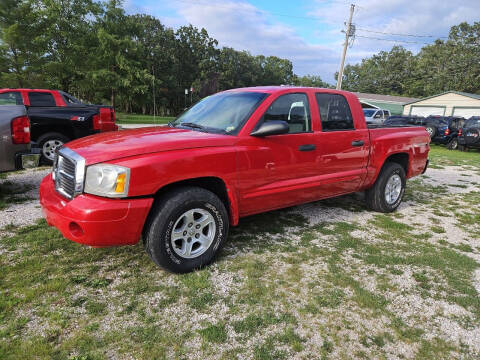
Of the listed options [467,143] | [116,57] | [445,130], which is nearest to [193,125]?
[467,143]

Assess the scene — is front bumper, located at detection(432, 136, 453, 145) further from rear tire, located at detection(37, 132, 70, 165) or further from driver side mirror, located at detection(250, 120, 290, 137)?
rear tire, located at detection(37, 132, 70, 165)

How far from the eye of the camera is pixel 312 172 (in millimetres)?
3773

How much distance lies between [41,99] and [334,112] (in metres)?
7.46

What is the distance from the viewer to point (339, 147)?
3.98 metres

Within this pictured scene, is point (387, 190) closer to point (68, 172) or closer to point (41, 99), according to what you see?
point (68, 172)

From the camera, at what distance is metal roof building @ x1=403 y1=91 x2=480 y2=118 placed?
1228 inches

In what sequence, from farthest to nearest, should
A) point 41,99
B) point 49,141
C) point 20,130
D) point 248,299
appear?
point 41,99, point 49,141, point 20,130, point 248,299

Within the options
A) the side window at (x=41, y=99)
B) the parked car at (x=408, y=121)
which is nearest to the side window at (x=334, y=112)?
the side window at (x=41, y=99)

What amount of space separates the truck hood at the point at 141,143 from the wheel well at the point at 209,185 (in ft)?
1.11

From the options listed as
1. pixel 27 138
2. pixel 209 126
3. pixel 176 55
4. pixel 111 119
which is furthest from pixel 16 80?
pixel 176 55

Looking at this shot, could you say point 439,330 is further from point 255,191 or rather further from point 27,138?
point 27,138

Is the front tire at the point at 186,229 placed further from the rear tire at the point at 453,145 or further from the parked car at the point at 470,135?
the rear tire at the point at 453,145

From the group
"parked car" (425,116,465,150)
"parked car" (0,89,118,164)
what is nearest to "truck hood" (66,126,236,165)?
"parked car" (0,89,118,164)

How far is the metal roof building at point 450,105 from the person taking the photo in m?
31.2
